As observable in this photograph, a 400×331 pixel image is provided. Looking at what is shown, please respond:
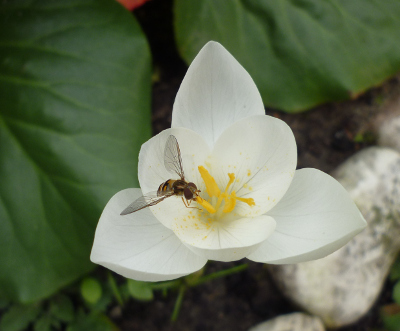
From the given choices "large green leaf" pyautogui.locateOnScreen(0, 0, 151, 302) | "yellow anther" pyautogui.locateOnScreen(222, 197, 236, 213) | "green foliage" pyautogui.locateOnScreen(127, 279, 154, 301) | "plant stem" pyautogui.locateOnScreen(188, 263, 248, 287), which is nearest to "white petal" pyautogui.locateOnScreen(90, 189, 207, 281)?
"yellow anther" pyautogui.locateOnScreen(222, 197, 236, 213)

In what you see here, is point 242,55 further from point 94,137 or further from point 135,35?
point 94,137

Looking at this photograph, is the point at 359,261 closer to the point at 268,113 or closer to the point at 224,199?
the point at 268,113

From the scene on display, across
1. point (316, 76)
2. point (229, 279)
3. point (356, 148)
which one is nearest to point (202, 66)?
point (316, 76)

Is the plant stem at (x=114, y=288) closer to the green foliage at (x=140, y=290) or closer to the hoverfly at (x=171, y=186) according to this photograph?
the green foliage at (x=140, y=290)

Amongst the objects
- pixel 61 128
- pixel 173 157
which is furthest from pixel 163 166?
pixel 61 128

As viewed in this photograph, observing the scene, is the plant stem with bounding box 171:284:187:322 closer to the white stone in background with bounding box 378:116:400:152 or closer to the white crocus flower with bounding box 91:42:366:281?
the white crocus flower with bounding box 91:42:366:281
